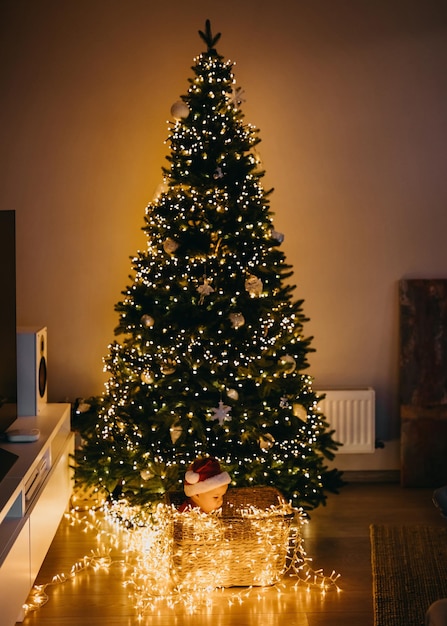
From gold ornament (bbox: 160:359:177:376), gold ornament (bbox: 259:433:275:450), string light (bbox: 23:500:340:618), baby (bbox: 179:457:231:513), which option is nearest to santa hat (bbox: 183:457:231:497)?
baby (bbox: 179:457:231:513)

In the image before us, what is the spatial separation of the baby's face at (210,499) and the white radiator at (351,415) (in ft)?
4.57

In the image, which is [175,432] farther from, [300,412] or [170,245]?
[170,245]

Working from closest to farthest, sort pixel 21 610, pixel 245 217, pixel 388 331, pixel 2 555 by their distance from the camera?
pixel 2 555 < pixel 21 610 < pixel 245 217 < pixel 388 331

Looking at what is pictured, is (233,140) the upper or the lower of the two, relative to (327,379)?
upper

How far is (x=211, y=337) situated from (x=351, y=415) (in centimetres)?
134

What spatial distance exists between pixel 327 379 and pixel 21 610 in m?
2.29

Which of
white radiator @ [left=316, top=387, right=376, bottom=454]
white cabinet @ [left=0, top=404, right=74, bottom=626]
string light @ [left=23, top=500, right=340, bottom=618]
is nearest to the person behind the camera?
white cabinet @ [left=0, top=404, right=74, bottom=626]

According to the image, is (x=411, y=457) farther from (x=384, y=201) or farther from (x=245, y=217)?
(x=245, y=217)

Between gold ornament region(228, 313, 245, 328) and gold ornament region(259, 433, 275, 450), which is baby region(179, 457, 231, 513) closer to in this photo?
gold ornament region(259, 433, 275, 450)

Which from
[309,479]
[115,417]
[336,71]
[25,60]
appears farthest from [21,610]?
[336,71]

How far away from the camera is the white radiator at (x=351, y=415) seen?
15.1 ft

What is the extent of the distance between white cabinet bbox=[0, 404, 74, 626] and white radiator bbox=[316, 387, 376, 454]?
1.43 m

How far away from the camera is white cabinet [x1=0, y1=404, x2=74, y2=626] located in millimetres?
2732

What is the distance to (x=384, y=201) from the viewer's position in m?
4.65
